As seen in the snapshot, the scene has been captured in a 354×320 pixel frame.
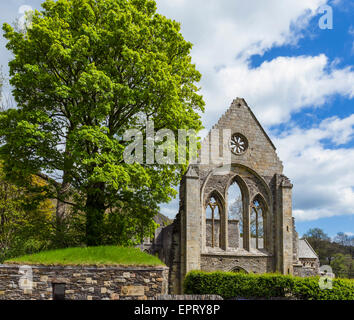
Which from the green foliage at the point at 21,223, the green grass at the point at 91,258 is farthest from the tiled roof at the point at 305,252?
the green grass at the point at 91,258

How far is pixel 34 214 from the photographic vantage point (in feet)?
69.6

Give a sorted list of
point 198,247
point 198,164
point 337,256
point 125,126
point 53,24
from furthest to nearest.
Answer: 1. point 337,256
2. point 198,164
3. point 198,247
4. point 125,126
5. point 53,24

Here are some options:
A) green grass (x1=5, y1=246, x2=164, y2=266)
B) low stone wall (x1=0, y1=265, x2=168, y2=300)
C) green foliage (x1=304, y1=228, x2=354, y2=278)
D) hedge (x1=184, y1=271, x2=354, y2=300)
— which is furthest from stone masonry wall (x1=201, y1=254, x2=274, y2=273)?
green foliage (x1=304, y1=228, x2=354, y2=278)

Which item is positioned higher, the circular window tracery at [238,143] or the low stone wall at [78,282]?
the circular window tracery at [238,143]

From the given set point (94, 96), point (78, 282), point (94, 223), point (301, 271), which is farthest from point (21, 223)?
point (301, 271)

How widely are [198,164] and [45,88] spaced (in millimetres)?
9652

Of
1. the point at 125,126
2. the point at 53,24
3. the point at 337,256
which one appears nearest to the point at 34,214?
the point at 125,126

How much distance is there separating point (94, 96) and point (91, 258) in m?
6.97

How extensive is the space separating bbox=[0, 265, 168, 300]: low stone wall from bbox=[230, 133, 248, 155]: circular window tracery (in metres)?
12.5

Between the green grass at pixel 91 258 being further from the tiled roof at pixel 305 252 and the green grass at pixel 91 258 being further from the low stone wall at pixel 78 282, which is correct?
the tiled roof at pixel 305 252

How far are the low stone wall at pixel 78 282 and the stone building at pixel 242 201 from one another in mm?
7486

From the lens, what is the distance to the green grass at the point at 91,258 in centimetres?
1255

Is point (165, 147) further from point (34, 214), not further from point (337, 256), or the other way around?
point (337, 256)

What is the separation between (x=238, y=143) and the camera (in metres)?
23.5
